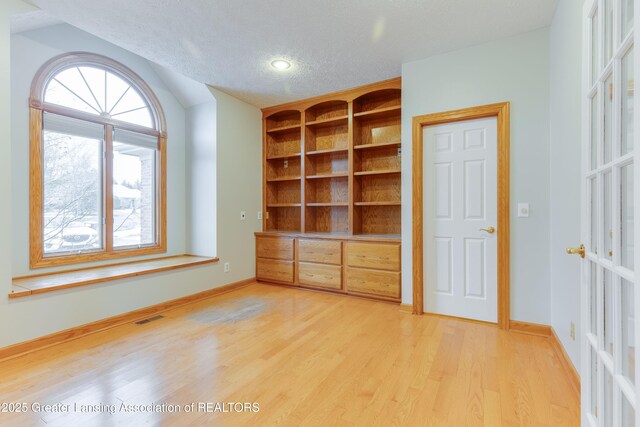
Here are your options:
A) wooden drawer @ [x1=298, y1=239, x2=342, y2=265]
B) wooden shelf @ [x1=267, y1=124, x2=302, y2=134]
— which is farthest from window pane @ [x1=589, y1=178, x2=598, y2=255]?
wooden shelf @ [x1=267, y1=124, x2=302, y2=134]

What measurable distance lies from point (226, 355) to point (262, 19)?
8.46 feet

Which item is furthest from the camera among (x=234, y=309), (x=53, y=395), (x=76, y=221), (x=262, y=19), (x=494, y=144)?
(x=234, y=309)

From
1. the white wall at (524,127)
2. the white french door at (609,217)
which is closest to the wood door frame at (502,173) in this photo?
the white wall at (524,127)

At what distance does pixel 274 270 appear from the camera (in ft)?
13.9

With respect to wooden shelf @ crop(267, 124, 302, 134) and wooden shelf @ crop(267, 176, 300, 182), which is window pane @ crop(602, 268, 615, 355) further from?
wooden shelf @ crop(267, 124, 302, 134)

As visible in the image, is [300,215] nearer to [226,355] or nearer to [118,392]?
[226,355]

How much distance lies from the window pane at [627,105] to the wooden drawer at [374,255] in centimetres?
237

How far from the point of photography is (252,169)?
437cm

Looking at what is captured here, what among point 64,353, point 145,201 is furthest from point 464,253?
point 145,201

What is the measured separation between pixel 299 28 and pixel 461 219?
2.22 m

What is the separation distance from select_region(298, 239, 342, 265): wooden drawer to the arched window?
178 cm

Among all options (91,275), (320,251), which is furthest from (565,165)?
(91,275)

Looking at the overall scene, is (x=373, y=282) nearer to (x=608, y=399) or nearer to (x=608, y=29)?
(x=608, y=399)

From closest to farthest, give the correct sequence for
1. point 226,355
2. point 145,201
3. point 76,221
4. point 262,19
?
point 226,355 < point 262,19 < point 76,221 < point 145,201
